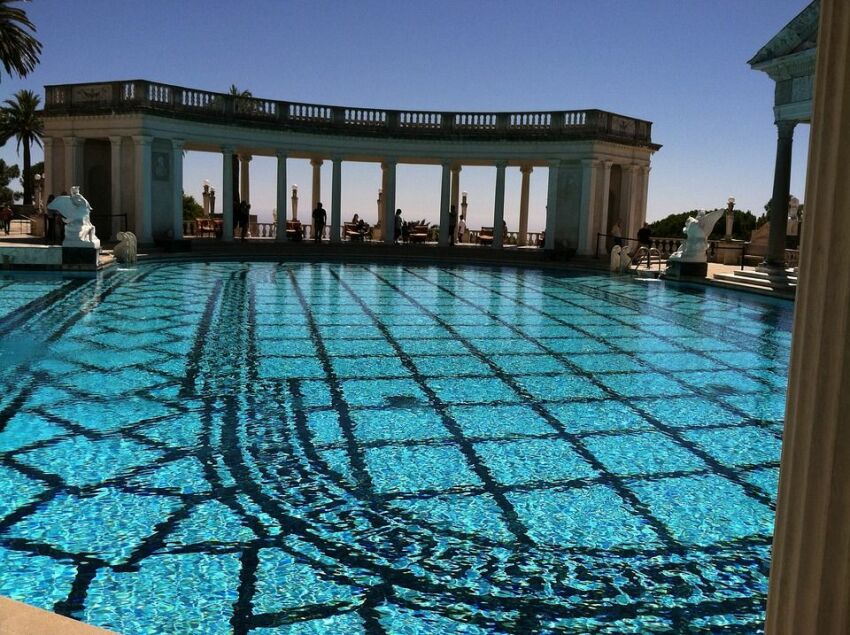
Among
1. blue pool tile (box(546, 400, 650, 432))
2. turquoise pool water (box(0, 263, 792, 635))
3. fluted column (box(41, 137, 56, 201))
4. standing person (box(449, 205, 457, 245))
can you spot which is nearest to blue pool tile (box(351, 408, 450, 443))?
turquoise pool water (box(0, 263, 792, 635))

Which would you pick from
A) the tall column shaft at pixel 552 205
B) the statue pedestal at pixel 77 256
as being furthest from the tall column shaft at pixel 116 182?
the tall column shaft at pixel 552 205

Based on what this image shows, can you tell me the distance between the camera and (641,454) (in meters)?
6.71

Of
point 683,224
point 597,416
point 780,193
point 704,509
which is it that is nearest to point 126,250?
point 597,416

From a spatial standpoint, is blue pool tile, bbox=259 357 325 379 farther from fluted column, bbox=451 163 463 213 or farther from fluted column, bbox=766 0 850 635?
fluted column, bbox=451 163 463 213

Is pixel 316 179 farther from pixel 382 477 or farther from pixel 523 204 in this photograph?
pixel 382 477

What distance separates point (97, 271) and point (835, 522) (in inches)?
806

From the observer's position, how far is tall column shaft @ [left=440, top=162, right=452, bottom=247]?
3127cm

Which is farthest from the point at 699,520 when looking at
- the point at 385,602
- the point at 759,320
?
the point at 759,320

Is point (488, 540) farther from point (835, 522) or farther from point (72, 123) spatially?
point (72, 123)

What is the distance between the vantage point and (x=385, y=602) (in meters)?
4.05

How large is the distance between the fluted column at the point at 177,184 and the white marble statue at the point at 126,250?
463 centimetres

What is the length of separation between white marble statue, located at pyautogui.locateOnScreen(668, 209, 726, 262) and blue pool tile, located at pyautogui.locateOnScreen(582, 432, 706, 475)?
55.4 feet

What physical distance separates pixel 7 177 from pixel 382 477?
260 feet

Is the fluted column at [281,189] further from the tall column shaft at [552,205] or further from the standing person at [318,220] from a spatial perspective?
the tall column shaft at [552,205]
